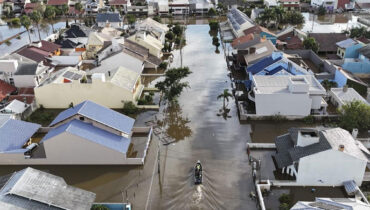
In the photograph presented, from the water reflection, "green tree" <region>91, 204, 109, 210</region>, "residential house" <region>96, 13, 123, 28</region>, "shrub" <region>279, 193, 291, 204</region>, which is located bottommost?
"shrub" <region>279, 193, 291, 204</region>

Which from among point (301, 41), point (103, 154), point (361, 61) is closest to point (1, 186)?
point (103, 154)

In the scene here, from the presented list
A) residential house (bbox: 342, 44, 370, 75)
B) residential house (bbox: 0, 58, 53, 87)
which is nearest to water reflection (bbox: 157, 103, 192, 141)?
residential house (bbox: 0, 58, 53, 87)

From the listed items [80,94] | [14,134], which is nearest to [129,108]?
[80,94]

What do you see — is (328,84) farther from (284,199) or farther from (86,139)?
(86,139)

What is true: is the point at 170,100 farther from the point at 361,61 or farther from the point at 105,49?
the point at 361,61

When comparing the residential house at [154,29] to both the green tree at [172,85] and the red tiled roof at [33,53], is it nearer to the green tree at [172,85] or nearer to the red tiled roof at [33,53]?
the red tiled roof at [33,53]

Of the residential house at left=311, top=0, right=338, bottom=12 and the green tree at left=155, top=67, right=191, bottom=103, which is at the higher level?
the residential house at left=311, top=0, right=338, bottom=12

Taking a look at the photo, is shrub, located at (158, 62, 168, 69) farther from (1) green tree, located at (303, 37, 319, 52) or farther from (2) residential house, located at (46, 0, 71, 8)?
(2) residential house, located at (46, 0, 71, 8)
